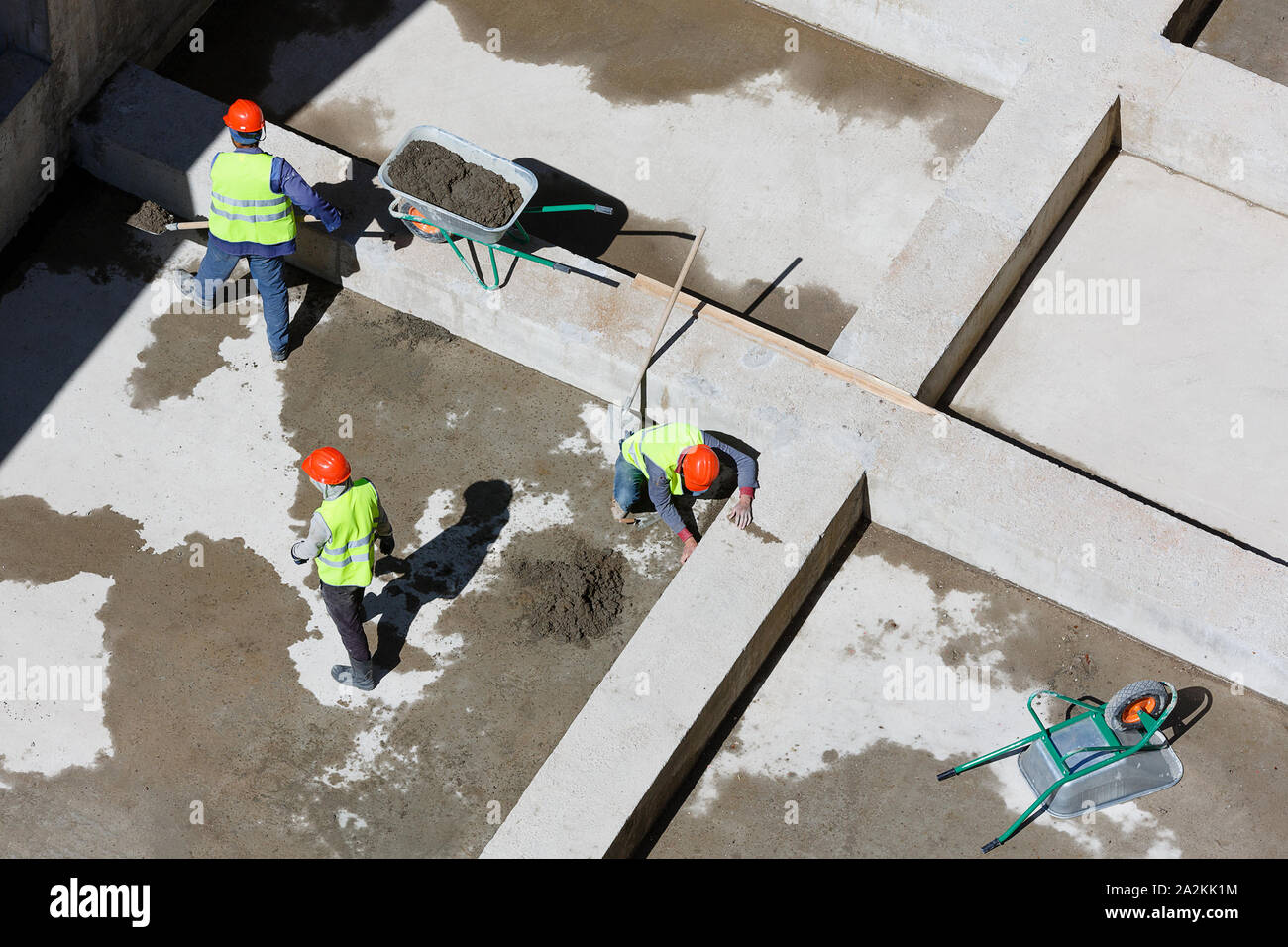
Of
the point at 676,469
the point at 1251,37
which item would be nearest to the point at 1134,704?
the point at 676,469

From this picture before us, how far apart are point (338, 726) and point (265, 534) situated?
1.38 m

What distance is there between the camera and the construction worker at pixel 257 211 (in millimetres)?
10164

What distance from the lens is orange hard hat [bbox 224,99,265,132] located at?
1012 centimetres

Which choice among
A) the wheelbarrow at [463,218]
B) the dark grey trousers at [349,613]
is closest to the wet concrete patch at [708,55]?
the wheelbarrow at [463,218]

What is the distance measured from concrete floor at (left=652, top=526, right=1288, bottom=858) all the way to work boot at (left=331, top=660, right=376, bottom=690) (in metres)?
1.92

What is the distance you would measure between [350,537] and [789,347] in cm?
303

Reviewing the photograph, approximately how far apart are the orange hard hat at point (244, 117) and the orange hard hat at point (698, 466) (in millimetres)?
3299

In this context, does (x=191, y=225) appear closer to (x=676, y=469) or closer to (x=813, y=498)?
(x=676, y=469)

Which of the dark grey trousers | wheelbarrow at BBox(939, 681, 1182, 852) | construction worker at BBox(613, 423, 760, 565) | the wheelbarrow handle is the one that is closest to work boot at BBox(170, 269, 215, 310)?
the wheelbarrow handle

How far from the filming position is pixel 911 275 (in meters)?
10.6

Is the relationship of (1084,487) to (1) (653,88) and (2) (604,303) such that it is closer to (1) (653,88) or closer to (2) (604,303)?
(2) (604,303)

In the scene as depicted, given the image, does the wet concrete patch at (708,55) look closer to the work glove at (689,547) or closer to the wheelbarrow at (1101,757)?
the work glove at (689,547)

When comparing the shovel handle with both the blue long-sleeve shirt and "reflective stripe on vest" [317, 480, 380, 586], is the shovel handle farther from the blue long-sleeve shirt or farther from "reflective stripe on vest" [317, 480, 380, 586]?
"reflective stripe on vest" [317, 480, 380, 586]
